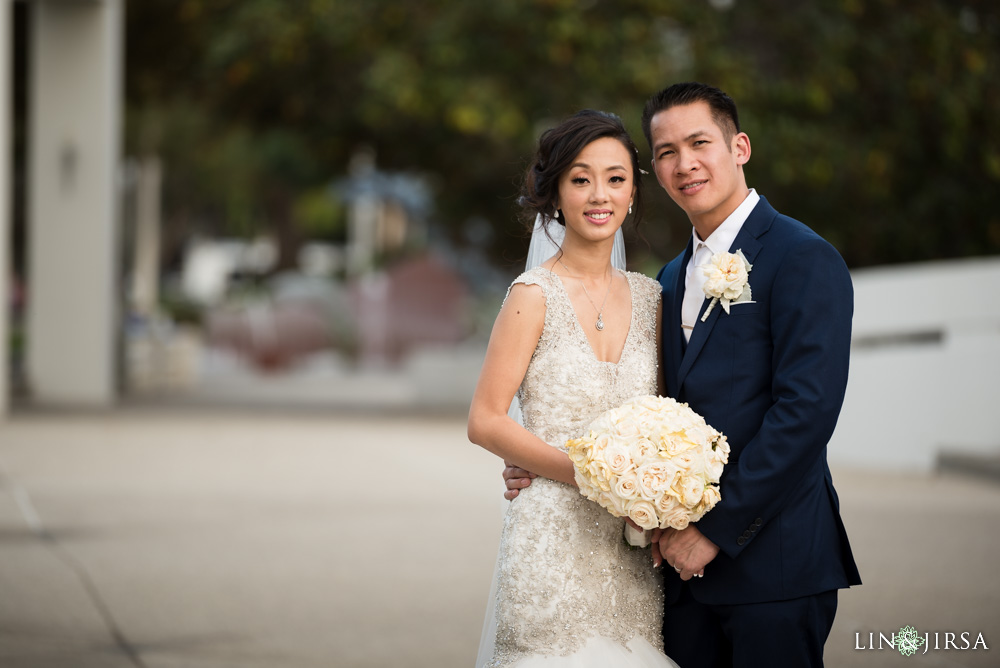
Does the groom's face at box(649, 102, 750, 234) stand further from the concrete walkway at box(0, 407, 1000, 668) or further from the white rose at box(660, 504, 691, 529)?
the concrete walkway at box(0, 407, 1000, 668)

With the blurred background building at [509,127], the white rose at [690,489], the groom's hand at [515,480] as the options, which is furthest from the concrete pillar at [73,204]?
the white rose at [690,489]

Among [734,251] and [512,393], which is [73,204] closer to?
[512,393]

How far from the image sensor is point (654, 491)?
117 inches

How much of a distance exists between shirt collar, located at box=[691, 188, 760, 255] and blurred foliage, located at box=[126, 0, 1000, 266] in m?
8.35

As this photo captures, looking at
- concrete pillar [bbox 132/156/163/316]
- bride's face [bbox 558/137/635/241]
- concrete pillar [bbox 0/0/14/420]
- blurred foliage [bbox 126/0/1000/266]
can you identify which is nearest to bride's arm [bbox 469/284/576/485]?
bride's face [bbox 558/137/635/241]

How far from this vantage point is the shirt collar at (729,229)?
334cm

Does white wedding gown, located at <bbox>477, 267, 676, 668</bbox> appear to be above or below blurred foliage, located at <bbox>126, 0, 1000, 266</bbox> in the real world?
below

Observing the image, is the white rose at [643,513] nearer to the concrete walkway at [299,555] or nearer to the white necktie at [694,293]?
the white necktie at [694,293]

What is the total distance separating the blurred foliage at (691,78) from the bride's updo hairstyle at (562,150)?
8263 millimetres

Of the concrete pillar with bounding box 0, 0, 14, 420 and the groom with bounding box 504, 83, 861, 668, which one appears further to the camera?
the concrete pillar with bounding box 0, 0, 14, 420

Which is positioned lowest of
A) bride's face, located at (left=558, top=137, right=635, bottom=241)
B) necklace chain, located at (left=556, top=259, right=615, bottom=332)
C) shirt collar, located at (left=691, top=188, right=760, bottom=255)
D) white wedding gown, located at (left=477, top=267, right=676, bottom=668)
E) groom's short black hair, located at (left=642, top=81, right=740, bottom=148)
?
white wedding gown, located at (left=477, top=267, right=676, bottom=668)

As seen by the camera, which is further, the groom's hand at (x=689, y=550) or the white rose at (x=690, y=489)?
the groom's hand at (x=689, y=550)

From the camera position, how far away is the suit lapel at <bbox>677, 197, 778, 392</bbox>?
3.24 metres

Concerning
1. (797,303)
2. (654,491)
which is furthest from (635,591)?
(797,303)
